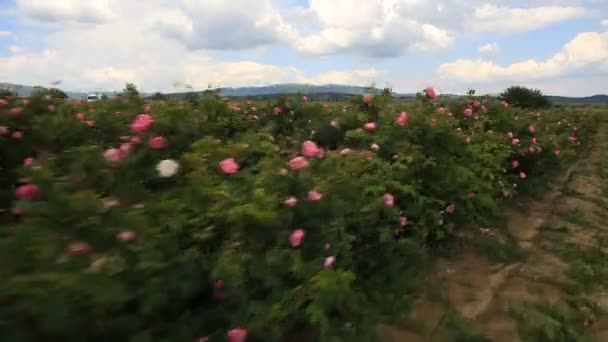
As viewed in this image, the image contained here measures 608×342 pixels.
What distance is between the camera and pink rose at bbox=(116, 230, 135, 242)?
5.57ft

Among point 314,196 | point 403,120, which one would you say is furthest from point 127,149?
point 403,120

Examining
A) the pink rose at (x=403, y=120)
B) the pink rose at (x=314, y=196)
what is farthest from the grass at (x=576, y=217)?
the pink rose at (x=314, y=196)

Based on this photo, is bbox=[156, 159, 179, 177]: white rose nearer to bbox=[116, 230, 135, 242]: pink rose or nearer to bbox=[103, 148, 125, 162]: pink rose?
bbox=[103, 148, 125, 162]: pink rose

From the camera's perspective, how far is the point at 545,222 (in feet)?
19.4

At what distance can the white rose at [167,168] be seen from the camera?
2.33 metres

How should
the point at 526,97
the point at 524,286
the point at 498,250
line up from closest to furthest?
the point at 524,286 → the point at 498,250 → the point at 526,97

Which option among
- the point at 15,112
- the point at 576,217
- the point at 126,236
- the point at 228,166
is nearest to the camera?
the point at 126,236

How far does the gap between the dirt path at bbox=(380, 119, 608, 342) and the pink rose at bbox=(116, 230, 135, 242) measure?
1.98 meters

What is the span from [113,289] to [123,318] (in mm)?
260

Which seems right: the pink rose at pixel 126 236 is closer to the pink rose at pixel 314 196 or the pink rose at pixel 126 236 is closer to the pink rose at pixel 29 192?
the pink rose at pixel 29 192

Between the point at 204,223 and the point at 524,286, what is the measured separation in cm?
291

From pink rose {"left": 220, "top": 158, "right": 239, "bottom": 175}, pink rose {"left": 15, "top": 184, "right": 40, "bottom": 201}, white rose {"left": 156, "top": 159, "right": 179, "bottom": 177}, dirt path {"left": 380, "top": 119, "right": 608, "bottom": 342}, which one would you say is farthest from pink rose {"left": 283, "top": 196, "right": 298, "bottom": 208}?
dirt path {"left": 380, "top": 119, "right": 608, "bottom": 342}

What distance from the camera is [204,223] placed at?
2205 mm

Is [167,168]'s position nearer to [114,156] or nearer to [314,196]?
[114,156]
